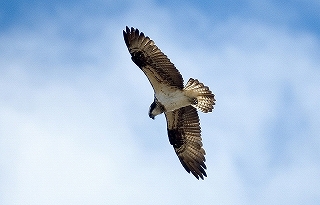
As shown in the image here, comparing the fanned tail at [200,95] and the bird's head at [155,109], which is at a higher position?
the fanned tail at [200,95]

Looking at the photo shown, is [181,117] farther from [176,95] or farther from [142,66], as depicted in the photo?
[142,66]

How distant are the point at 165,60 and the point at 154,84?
86 cm

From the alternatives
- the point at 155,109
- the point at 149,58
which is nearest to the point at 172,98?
the point at 155,109

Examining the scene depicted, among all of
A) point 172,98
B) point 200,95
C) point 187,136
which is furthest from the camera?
point 187,136

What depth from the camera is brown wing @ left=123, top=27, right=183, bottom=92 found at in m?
15.0

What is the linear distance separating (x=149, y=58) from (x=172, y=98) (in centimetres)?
123

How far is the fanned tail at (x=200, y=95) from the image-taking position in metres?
15.7

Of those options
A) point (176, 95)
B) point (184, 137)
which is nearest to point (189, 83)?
point (176, 95)

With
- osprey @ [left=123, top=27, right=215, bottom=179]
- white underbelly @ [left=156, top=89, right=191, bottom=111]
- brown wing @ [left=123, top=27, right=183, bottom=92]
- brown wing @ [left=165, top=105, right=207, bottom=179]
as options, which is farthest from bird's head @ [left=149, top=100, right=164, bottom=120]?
brown wing @ [left=123, top=27, right=183, bottom=92]

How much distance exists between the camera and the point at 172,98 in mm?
15750

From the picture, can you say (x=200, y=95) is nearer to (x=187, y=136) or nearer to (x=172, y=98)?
(x=172, y=98)

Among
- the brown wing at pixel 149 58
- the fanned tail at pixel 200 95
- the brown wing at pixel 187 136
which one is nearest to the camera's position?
the brown wing at pixel 149 58

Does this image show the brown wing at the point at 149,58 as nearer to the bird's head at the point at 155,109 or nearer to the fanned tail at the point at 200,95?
the fanned tail at the point at 200,95

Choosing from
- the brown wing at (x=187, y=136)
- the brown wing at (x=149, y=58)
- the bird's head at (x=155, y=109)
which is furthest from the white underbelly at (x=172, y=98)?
the brown wing at (x=187, y=136)
